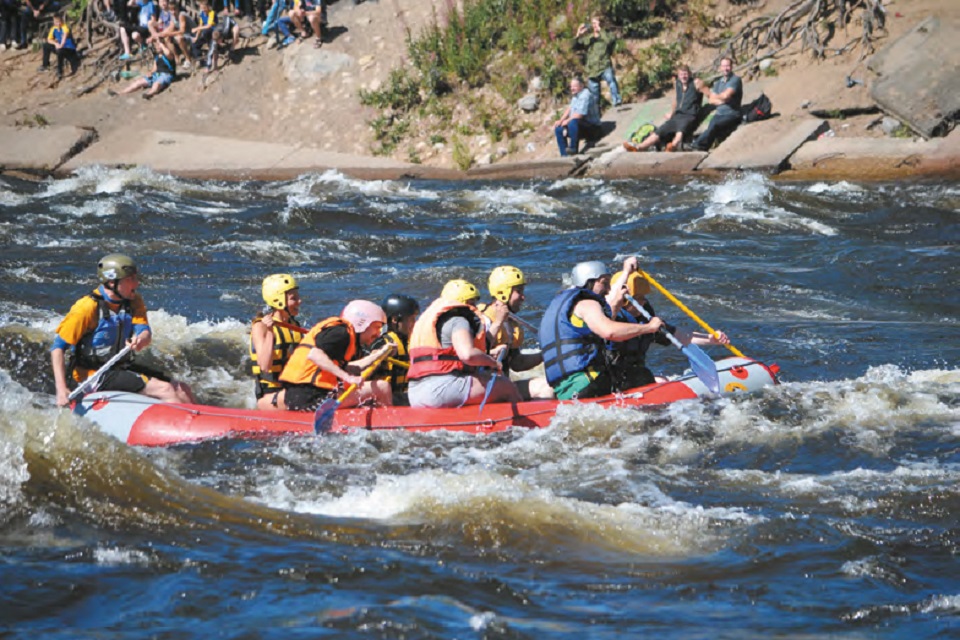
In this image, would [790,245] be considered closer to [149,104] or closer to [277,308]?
[277,308]

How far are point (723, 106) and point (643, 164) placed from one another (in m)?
1.48

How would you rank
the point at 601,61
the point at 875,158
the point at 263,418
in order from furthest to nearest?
1. the point at 601,61
2. the point at 875,158
3. the point at 263,418

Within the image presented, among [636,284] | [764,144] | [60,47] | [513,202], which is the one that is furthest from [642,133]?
[60,47]

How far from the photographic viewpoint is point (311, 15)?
24141 millimetres

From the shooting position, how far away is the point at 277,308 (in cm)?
881

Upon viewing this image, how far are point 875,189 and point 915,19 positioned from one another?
468 cm

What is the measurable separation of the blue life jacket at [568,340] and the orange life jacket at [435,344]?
1.89 feet

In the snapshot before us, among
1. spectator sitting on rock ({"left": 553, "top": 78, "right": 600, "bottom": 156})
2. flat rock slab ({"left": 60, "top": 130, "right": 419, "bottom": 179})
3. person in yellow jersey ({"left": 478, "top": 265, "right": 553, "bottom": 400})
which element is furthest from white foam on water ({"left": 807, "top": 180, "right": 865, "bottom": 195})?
person in yellow jersey ({"left": 478, "top": 265, "right": 553, "bottom": 400})

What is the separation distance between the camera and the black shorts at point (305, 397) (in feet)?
28.2

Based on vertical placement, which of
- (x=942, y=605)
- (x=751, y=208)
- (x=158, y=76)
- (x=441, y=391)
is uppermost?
(x=158, y=76)

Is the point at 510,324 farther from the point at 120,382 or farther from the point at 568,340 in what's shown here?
the point at 120,382

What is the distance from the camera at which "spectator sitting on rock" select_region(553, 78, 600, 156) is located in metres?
20.2

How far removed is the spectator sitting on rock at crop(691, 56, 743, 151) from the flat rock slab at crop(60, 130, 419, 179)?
199 inches

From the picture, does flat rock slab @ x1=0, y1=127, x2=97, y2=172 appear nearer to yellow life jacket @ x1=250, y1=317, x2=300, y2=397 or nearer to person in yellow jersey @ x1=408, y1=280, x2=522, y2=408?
yellow life jacket @ x1=250, y1=317, x2=300, y2=397
